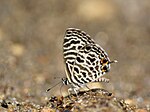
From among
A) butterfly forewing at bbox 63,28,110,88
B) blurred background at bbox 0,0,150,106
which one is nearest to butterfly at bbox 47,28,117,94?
butterfly forewing at bbox 63,28,110,88

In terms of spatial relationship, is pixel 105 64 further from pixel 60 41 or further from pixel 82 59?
pixel 60 41

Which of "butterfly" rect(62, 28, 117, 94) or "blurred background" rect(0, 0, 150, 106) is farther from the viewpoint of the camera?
"blurred background" rect(0, 0, 150, 106)

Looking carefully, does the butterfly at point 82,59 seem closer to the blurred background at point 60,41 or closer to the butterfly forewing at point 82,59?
the butterfly forewing at point 82,59

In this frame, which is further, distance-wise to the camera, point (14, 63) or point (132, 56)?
point (132, 56)

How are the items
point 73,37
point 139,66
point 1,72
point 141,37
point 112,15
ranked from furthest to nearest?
point 112,15
point 141,37
point 139,66
point 1,72
point 73,37

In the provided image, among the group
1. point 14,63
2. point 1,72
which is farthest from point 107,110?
point 14,63

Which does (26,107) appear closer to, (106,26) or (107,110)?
(107,110)

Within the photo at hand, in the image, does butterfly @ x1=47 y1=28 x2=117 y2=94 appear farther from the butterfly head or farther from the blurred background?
the blurred background
